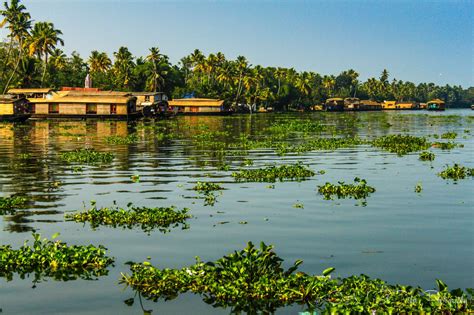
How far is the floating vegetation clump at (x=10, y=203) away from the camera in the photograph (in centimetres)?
1722

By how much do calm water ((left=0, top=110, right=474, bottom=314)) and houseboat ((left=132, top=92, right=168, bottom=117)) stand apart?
65.2 m

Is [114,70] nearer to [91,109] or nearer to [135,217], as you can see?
[91,109]

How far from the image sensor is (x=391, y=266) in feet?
38.1

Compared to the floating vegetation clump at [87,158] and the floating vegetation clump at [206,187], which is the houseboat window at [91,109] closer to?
the floating vegetation clump at [87,158]

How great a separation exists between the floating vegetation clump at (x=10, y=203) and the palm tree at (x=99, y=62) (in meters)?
114

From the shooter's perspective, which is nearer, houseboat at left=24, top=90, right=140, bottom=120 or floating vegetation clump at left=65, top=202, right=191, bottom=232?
floating vegetation clump at left=65, top=202, right=191, bottom=232

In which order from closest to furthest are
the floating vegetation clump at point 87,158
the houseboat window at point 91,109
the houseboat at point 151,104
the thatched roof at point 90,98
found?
the floating vegetation clump at point 87,158 < the thatched roof at point 90,98 < the houseboat window at point 91,109 < the houseboat at point 151,104

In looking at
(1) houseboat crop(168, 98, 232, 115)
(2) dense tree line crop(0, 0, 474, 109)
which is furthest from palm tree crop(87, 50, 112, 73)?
(1) houseboat crop(168, 98, 232, 115)

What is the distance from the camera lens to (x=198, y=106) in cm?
10900

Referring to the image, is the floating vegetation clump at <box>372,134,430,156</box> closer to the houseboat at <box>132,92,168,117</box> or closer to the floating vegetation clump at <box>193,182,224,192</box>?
the floating vegetation clump at <box>193,182,224,192</box>

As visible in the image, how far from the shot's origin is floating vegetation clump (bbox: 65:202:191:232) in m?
15.4

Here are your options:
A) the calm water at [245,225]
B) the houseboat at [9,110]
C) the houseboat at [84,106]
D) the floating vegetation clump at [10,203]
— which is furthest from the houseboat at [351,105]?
the floating vegetation clump at [10,203]

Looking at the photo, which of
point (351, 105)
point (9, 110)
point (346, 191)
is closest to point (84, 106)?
point (9, 110)

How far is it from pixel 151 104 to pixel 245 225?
82.8 metres
